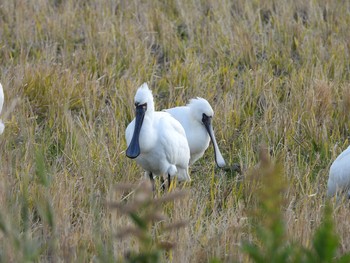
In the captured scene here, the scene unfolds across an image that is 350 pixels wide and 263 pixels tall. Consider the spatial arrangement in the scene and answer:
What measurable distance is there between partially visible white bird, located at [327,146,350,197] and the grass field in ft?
0.28

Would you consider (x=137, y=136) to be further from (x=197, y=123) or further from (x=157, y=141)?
(x=197, y=123)

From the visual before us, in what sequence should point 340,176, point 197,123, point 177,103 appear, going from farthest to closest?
point 177,103 < point 197,123 < point 340,176

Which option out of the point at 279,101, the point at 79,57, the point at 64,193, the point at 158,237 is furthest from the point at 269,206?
the point at 79,57

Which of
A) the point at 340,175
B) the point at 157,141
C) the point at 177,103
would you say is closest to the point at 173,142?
the point at 157,141

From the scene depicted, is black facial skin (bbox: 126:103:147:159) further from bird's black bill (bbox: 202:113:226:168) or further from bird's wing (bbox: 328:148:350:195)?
bird's wing (bbox: 328:148:350:195)

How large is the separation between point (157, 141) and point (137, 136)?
38 cm

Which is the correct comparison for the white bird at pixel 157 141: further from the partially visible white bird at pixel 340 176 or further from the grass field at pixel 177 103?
the partially visible white bird at pixel 340 176

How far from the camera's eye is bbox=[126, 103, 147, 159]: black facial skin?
563 centimetres

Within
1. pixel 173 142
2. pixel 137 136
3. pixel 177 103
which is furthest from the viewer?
pixel 177 103

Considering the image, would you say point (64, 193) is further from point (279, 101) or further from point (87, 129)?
point (279, 101)

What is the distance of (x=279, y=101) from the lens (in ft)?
24.7

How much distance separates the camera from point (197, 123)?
6.72 metres

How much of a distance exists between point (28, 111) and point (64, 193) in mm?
2065

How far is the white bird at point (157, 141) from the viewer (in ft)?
19.2
